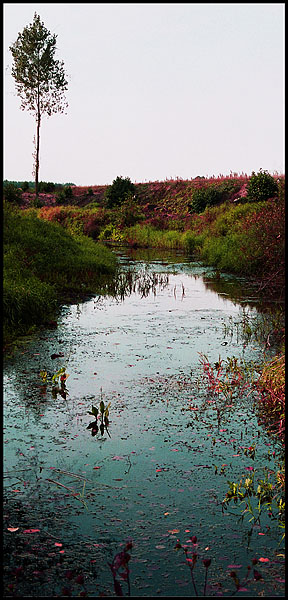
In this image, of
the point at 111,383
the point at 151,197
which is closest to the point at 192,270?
the point at 111,383

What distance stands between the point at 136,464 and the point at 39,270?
419 inches

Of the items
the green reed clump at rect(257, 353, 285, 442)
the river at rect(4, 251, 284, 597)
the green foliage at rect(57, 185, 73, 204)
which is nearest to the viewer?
the river at rect(4, 251, 284, 597)

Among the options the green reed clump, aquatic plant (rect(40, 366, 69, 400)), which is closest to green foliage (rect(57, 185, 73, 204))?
aquatic plant (rect(40, 366, 69, 400))

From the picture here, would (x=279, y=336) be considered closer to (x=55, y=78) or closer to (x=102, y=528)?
(x=102, y=528)

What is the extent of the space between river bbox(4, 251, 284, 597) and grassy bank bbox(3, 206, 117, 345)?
0.92 meters

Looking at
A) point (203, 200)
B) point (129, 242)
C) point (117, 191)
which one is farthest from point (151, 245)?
point (117, 191)

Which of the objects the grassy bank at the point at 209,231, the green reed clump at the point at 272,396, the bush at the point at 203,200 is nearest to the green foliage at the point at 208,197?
the bush at the point at 203,200

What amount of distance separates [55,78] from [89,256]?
99.6 feet

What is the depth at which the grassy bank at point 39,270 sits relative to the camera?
35.0 feet

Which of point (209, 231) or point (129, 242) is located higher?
point (209, 231)

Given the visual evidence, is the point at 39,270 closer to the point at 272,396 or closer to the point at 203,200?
the point at 272,396

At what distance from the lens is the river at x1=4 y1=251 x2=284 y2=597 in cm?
365

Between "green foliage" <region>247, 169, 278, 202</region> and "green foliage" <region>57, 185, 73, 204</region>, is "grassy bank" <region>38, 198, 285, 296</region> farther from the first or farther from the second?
A: "green foliage" <region>57, 185, 73, 204</region>

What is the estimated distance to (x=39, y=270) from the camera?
15211 mm
